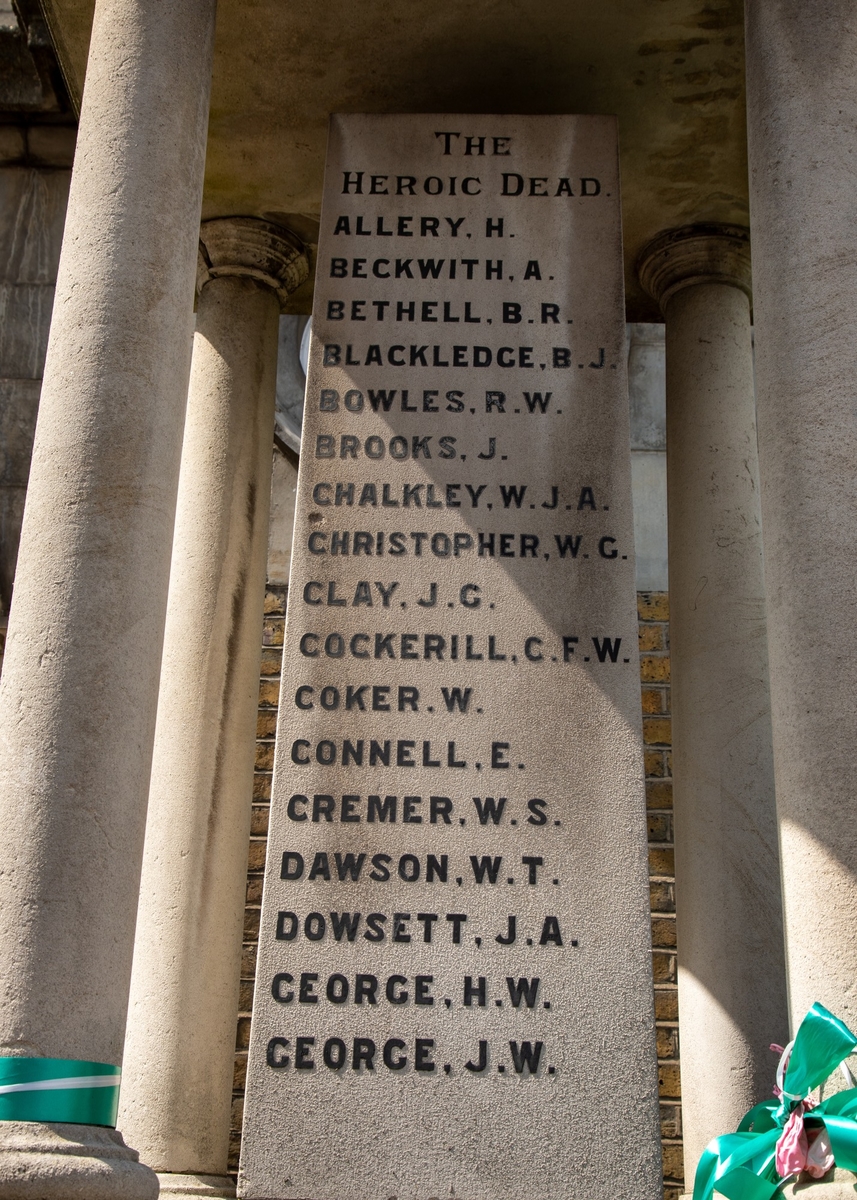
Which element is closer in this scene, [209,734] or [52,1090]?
[52,1090]

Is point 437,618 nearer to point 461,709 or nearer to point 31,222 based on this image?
point 461,709

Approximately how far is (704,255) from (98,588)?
4.90m

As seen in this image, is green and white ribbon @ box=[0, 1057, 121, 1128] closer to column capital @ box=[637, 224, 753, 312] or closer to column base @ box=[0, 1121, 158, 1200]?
column base @ box=[0, 1121, 158, 1200]

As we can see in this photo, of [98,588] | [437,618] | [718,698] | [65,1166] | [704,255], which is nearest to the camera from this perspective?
[65,1166]

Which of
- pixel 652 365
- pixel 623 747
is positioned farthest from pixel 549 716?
pixel 652 365

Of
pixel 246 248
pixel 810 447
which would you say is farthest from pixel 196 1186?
pixel 246 248

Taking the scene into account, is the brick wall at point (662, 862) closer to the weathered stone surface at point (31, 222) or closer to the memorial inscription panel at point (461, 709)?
the memorial inscription panel at point (461, 709)

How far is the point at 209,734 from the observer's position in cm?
780

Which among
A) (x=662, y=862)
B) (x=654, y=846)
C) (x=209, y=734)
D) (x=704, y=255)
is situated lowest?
(x=662, y=862)

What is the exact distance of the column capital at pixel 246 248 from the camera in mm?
8695

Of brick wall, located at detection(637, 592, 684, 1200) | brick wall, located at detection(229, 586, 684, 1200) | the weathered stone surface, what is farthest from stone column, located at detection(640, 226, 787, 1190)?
the weathered stone surface

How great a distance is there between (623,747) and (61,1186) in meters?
2.86

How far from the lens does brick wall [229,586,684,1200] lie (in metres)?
9.80

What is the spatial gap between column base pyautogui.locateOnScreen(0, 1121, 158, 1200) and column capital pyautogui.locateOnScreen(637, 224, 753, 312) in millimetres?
6213
